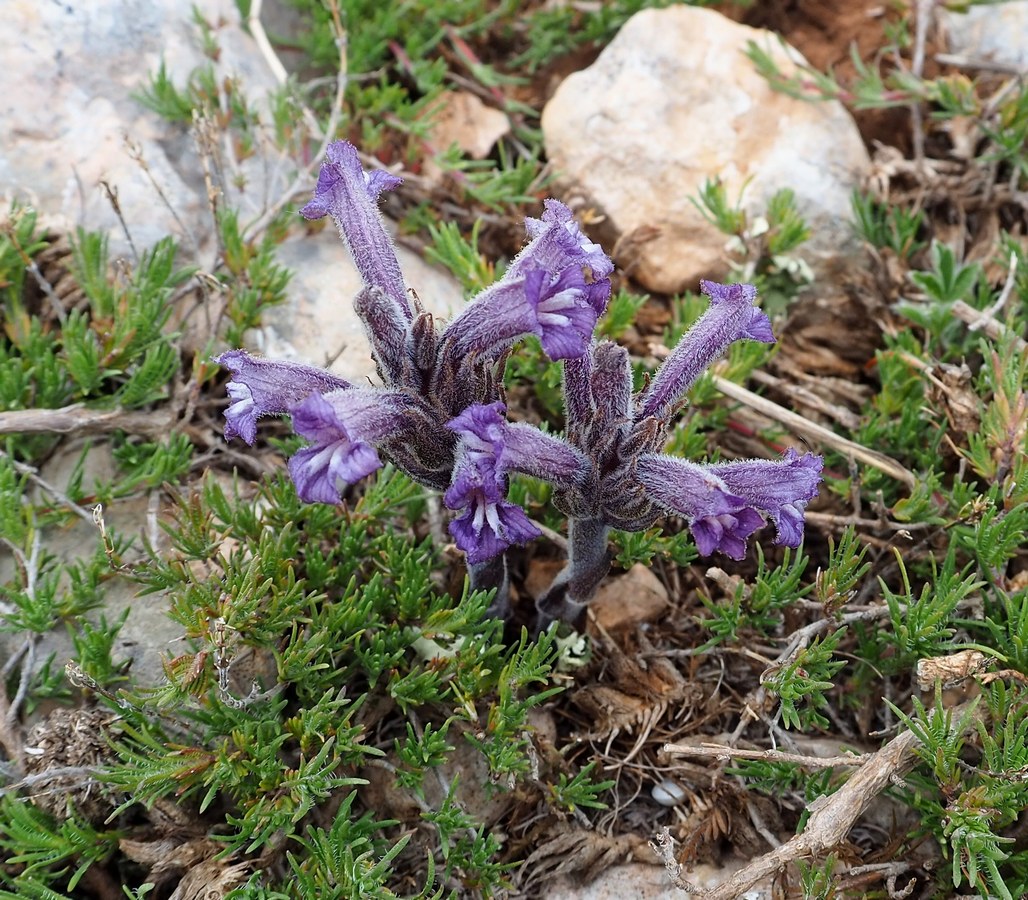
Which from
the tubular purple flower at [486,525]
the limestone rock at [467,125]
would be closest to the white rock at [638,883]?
the tubular purple flower at [486,525]

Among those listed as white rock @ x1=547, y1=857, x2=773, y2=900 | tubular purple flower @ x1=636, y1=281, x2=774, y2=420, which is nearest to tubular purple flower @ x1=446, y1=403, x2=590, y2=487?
tubular purple flower @ x1=636, y1=281, x2=774, y2=420

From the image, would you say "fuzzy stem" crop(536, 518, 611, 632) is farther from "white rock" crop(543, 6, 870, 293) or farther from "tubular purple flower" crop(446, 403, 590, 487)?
"white rock" crop(543, 6, 870, 293)

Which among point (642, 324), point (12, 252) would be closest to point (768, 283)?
point (642, 324)

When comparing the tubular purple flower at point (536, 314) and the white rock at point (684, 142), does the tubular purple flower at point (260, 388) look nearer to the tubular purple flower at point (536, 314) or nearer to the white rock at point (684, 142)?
the tubular purple flower at point (536, 314)

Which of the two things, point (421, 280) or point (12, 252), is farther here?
point (421, 280)

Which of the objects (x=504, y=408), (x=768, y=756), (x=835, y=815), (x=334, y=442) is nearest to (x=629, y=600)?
(x=768, y=756)

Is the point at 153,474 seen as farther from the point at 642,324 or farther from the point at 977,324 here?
the point at 977,324
